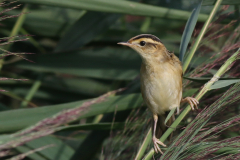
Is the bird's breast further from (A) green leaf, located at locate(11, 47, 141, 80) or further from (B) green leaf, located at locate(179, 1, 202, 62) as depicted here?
(A) green leaf, located at locate(11, 47, 141, 80)

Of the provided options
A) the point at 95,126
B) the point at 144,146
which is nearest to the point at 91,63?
the point at 95,126

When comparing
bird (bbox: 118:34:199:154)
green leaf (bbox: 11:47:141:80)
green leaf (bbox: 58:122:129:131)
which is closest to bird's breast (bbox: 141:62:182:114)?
bird (bbox: 118:34:199:154)

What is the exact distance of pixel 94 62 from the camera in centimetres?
271

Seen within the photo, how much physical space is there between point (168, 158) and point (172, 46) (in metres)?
1.77

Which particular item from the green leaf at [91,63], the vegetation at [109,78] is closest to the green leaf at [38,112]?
the vegetation at [109,78]

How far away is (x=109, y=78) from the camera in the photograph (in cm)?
268

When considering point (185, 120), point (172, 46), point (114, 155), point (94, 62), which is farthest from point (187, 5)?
point (114, 155)

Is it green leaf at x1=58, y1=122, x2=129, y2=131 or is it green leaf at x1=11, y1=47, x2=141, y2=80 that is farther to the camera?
green leaf at x1=11, y1=47, x2=141, y2=80

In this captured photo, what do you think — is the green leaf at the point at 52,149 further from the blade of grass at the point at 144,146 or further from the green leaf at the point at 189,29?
the green leaf at the point at 189,29

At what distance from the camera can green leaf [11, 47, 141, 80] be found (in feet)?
8.82

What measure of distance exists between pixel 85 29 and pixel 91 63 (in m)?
Answer: 0.30

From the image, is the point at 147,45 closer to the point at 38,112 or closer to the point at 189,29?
the point at 189,29

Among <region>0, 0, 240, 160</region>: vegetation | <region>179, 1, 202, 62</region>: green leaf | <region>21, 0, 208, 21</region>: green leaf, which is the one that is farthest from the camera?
<region>21, 0, 208, 21</region>: green leaf

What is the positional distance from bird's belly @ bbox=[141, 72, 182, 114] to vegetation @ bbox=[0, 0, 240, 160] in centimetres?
7
